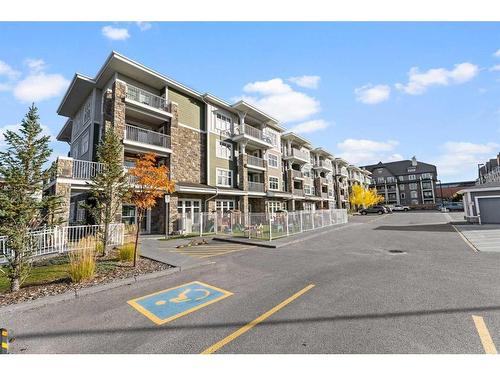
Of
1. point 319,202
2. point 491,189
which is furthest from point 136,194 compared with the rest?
point 319,202

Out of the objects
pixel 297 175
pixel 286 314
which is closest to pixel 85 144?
pixel 286 314

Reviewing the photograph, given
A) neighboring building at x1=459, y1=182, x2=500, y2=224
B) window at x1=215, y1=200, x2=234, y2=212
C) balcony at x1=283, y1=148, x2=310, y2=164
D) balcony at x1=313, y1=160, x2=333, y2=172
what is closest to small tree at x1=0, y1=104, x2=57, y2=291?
window at x1=215, y1=200, x2=234, y2=212

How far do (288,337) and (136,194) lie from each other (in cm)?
797

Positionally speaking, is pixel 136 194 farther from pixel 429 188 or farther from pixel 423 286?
pixel 429 188

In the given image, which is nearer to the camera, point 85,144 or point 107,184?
point 107,184

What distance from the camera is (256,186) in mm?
27672

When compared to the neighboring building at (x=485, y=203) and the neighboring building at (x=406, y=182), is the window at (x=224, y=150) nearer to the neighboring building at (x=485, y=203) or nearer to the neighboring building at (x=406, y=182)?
the neighboring building at (x=485, y=203)

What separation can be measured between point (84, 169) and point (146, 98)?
26.6 feet

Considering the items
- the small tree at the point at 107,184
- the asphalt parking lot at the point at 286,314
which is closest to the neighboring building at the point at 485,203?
the asphalt parking lot at the point at 286,314

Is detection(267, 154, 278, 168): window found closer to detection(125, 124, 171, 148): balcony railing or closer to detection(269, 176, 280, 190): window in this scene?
detection(269, 176, 280, 190): window

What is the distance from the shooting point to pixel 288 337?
3699 mm

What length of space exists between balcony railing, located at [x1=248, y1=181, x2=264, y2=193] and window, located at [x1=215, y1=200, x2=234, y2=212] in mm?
3146

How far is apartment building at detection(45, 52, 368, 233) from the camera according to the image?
17.2m

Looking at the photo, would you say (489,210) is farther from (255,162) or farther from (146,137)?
(146,137)
